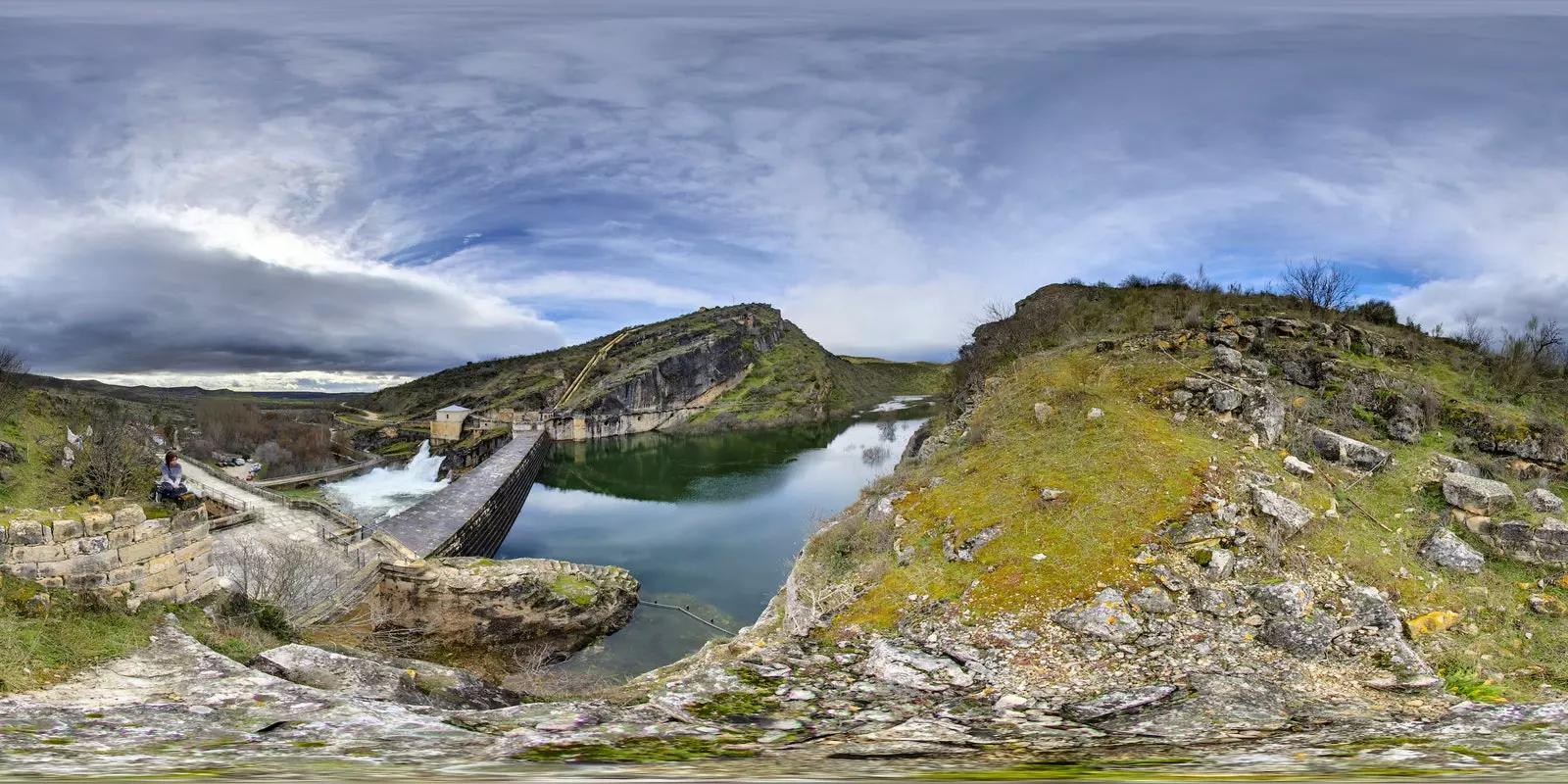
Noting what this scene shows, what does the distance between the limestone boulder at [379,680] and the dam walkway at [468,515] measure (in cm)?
1909

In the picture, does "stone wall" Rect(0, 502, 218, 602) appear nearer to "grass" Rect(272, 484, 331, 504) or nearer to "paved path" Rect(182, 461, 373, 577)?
"paved path" Rect(182, 461, 373, 577)

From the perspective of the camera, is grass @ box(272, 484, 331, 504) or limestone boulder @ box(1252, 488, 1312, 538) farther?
grass @ box(272, 484, 331, 504)

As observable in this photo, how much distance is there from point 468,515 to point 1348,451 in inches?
1302

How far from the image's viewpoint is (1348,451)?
11.2 meters

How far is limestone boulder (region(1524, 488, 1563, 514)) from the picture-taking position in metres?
8.63

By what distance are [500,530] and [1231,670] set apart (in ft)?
122

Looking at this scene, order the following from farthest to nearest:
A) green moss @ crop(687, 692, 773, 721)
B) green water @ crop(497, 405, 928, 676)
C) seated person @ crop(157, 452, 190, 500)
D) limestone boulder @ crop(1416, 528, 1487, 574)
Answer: green water @ crop(497, 405, 928, 676), seated person @ crop(157, 452, 190, 500), limestone boulder @ crop(1416, 528, 1487, 574), green moss @ crop(687, 692, 773, 721)

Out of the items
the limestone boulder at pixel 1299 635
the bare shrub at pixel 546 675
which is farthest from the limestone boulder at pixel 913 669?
the bare shrub at pixel 546 675

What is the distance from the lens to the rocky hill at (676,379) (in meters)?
100

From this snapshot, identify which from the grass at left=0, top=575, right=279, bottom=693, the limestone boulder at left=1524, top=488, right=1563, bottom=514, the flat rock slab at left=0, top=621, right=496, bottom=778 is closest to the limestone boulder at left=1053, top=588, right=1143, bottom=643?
the limestone boulder at left=1524, top=488, right=1563, bottom=514

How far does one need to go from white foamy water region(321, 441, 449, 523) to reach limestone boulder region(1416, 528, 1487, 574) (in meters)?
37.4

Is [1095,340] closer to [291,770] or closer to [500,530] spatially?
A: [291,770]

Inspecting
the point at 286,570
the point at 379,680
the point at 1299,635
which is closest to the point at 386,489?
the point at 286,570

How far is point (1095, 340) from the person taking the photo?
62.1ft
